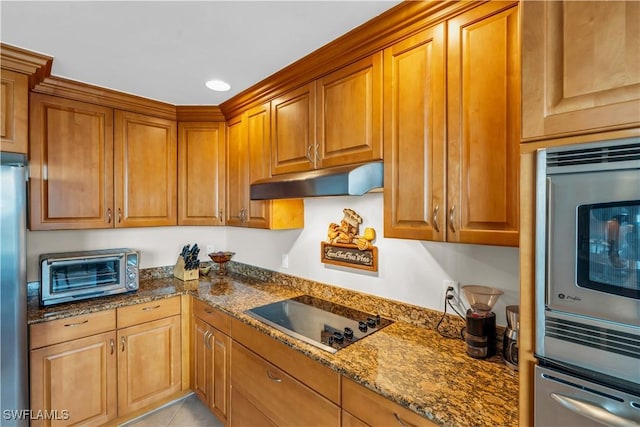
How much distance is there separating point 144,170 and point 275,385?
1986 mm

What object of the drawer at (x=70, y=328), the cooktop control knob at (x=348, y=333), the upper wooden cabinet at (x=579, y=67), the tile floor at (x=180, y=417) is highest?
the upper wooden cabinet at (x=579, y=67)

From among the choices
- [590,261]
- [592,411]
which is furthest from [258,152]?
[592,411]

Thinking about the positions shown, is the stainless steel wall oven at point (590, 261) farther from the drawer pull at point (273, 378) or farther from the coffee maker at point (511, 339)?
the drawer pull at point (273, 378)

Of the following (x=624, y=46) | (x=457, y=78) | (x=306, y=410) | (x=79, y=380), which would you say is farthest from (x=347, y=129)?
(x=79, y=380)

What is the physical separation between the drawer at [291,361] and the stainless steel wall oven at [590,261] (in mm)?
822

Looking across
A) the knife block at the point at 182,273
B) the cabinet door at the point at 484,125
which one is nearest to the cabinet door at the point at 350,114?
the cabinet door at the point at 484,125

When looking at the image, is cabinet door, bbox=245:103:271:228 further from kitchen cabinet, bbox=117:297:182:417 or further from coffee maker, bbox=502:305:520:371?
coffee maker, bbox=502:305:520:371

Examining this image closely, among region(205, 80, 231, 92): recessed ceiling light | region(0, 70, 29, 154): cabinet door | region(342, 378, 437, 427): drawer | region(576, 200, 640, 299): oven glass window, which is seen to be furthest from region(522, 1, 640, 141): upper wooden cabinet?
region(0, 70, 29, 154): cabinet door

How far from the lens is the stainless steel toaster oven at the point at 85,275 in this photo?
196cm

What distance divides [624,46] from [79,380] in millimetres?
2929

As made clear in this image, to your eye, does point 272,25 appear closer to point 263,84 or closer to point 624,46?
point 263,84

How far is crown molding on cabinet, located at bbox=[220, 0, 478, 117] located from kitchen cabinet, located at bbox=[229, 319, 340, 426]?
1516mm

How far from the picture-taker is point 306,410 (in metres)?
1.38

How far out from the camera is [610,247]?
0.65m
